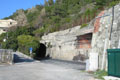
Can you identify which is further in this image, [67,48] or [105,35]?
[67,48]

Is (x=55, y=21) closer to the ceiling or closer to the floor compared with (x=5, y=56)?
closer to the ceiling

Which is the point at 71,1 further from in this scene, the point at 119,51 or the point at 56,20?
the point at 119,51

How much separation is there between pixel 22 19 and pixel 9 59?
7111 centimetres

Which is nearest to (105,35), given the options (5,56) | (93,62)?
(93,62)

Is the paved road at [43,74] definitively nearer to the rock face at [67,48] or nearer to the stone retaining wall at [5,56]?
the stone retaining wall at [5,56]

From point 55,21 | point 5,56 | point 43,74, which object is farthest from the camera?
point 55,21

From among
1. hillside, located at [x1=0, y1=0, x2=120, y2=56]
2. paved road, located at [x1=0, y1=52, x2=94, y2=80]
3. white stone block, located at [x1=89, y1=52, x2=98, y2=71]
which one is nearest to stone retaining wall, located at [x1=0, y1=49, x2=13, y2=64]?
paved road, located at [x1=0, y1=52, x2=94, y2=80]

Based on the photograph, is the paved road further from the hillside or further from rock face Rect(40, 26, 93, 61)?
the hillside

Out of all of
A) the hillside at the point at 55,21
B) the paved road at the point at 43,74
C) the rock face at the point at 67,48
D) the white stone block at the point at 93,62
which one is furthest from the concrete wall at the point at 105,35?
the hillside at the point at 55,21

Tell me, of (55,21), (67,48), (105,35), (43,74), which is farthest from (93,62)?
(55,21)

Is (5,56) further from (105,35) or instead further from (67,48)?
(67,48)

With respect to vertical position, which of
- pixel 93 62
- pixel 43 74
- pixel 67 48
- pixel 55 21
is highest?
pixel 55 21

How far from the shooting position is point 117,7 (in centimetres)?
1730

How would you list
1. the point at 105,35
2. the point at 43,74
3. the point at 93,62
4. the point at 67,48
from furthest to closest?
the point at 67,48, the point at 105,35, the point at 93,62, the point at 43,74
